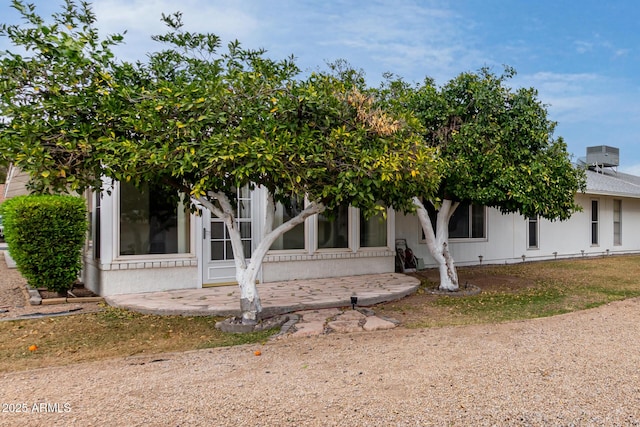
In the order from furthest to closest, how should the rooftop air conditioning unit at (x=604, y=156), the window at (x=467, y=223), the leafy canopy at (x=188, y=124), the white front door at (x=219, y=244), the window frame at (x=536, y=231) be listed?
1. the rooftop air conditioning unit at (x=604, y=156)
2. the window frame at (x=536, y=231)
3. the window at (x=467, y=223)
4. the white front door at (x=219, y=244)
5. the leafy canopy at (x=188, y=124)

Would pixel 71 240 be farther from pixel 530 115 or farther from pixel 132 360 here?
pixel 530 115

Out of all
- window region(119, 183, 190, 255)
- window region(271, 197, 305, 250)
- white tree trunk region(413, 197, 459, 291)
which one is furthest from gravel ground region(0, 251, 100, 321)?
white tree trunk region(413, 197, 459, 291)

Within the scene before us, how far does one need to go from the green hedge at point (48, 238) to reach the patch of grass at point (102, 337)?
1.22 meters

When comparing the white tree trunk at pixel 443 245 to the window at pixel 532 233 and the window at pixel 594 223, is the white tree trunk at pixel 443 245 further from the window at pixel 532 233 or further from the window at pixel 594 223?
the window at pixel 594 223

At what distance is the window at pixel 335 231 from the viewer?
909cm

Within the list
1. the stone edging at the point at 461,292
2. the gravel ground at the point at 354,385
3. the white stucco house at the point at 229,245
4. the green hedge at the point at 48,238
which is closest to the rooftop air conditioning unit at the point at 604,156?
the white stucco house at the point at 229,245

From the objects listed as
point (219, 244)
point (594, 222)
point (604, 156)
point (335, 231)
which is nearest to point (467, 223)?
point (335, 231)

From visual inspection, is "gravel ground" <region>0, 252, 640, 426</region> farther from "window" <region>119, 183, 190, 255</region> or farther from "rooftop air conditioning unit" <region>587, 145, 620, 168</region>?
"rooftop air conditioning unit" <region>587, 145, 620, 168</region>

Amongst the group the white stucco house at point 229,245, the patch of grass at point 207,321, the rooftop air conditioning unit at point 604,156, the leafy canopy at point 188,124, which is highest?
the rooftop air conditioning unit at point 604,156

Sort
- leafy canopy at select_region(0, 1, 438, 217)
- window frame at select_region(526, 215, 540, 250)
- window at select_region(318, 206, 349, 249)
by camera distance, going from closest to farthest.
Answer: leafy canopy at select_region(0, 1, 438, 217), window at select_region(318, 206, 349, 249), window frame at select_region(526, 215, 540, 250)

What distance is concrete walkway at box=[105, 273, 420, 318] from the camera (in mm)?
6113

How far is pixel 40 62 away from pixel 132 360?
3.16 metres

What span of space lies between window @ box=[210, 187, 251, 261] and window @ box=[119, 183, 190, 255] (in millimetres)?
488

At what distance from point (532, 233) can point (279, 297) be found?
34.7ft
